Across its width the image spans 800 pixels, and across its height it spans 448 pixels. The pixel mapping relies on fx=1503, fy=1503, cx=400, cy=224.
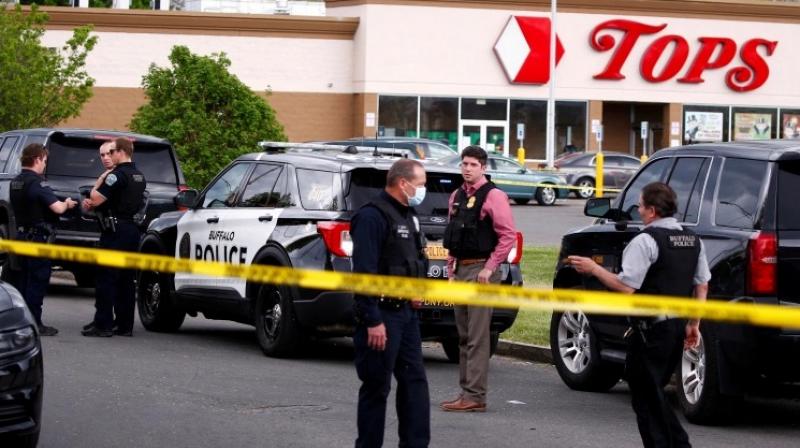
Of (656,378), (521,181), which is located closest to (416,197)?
(656,378)

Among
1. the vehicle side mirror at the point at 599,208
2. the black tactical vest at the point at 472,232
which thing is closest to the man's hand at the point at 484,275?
the black tactical vest at the point at 472,232

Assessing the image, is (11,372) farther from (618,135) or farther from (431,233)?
(618,135)

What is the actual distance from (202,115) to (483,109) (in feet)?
91.3

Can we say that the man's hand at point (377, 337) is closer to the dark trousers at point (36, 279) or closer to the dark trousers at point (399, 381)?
the dark trousers at point (399, 381)

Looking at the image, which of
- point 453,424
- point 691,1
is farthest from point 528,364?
point 691,1

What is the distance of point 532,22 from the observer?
2009 inches

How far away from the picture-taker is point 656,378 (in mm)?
8320

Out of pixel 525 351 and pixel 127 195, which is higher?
pixel 127 195

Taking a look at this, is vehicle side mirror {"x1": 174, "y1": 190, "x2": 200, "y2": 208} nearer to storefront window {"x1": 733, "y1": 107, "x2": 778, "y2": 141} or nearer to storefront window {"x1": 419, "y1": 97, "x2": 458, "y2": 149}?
storefront window {"x1": 419, "y1": 97, "x2": 458, "y2": 149}

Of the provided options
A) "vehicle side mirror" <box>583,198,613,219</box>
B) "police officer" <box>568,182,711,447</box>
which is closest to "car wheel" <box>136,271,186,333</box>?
"vehicle side mirror" <box>583,198,613,219</box>

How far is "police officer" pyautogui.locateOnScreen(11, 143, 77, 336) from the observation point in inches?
551

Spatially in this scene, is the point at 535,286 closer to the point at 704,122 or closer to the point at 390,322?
the point at 390,322

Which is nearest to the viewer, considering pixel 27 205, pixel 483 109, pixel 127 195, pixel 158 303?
pixel 27 205

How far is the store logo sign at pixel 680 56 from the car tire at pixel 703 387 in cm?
4181
